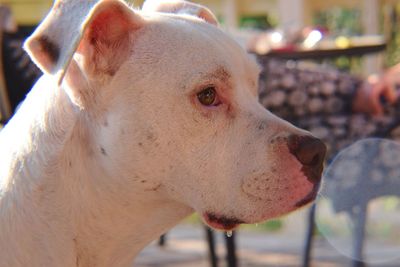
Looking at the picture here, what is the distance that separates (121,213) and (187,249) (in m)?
3.21

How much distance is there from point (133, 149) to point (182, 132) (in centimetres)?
11

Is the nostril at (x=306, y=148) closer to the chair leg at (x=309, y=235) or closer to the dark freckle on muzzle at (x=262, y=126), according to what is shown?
the dark freckle on muzzle at (x=262, y=126)

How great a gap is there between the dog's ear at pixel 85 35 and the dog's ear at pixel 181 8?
0.34 metres

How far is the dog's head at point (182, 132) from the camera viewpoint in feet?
5.21

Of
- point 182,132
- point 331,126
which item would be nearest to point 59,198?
point 182,132

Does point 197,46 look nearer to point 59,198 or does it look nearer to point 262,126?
point 262,126

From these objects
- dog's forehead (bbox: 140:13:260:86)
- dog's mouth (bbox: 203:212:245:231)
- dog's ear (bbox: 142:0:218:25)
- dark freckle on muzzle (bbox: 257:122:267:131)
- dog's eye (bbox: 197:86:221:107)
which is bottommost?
dog's mouth (bbox: 203:212:245:231)

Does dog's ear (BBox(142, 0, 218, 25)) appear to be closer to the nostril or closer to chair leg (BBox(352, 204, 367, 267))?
the nostril

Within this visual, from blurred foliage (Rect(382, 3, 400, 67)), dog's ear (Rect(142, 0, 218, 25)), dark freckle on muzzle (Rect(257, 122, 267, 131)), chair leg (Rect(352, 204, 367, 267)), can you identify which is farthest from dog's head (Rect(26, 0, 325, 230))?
blurred foliage (Rect(382, 3, 400, 67))

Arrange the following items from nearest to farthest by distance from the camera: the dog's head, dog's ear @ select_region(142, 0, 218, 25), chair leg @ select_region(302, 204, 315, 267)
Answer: the dog's head
dog's ear @ select_region(142, 0, 218, 25)
chair leg @ select_region(302, 204, 315, 267)

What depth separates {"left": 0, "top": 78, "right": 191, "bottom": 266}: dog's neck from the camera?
157 cm

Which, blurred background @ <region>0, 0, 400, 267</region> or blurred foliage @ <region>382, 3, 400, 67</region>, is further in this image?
blurred foliage @ <region>382, 3, 400, 67</region>

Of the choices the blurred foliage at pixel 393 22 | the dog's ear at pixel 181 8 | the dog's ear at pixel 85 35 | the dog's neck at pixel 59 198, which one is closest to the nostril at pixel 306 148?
the dog's neck at pixel 59 198

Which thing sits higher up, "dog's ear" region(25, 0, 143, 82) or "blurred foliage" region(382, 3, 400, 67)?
"blurred foliage" region(382, 3, 400, 67)
